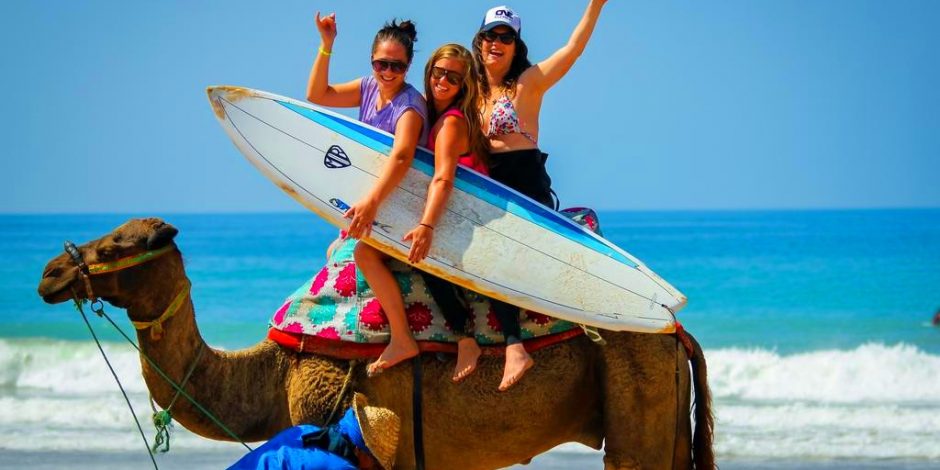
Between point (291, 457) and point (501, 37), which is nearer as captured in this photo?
point (291, 457)

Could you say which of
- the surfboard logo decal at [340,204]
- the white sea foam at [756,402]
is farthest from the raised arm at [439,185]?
the white sea foam at [756,402]

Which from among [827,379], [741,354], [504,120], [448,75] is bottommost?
[504,120]

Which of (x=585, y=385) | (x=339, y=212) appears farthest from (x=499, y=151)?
(x=585, y=385)

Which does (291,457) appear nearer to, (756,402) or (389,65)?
(389,65)

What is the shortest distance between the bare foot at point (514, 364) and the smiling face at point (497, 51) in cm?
131

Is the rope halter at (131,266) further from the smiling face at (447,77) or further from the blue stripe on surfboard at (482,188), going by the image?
the smiling face at (447,77)

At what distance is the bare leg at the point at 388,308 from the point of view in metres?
5.43

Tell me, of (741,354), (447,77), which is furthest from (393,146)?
(741,354)

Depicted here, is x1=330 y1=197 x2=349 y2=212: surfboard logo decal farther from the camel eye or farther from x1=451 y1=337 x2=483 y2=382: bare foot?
the camel eye

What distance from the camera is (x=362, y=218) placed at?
527cm

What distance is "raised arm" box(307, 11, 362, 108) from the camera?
6000 mm

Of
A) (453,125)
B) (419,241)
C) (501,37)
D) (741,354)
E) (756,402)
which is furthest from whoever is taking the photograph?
(741,354)

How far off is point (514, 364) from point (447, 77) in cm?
129

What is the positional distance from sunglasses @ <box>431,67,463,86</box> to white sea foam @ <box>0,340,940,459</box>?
21.3 feet
